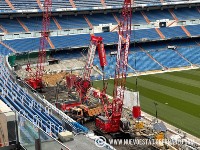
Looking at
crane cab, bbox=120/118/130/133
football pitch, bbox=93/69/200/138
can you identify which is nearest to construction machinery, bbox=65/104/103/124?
crane cab, bbox=120/118/130/133

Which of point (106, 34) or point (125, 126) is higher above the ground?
point (106, 34)

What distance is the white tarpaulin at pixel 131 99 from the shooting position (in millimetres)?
34875

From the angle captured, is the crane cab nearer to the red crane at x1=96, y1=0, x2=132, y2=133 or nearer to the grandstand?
the red crane at x1=96, y1=0, x2=132, y2=133

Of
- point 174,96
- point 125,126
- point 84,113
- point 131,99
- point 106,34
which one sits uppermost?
point 106,34

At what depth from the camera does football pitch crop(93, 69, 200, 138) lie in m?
32.6

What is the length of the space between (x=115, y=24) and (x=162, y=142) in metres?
44.8

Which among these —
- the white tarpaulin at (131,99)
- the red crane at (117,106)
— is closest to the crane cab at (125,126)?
the red crane at (117,106)

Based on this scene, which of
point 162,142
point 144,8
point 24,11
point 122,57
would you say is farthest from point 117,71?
point 144,8

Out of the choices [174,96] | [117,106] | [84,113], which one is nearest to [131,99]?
[84,113]

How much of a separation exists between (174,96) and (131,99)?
7111mm

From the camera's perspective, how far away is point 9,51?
5659cm

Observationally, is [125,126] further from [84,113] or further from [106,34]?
[106,34]

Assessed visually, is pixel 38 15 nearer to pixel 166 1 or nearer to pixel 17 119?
pixel 166 1

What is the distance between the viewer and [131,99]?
3553 cm
